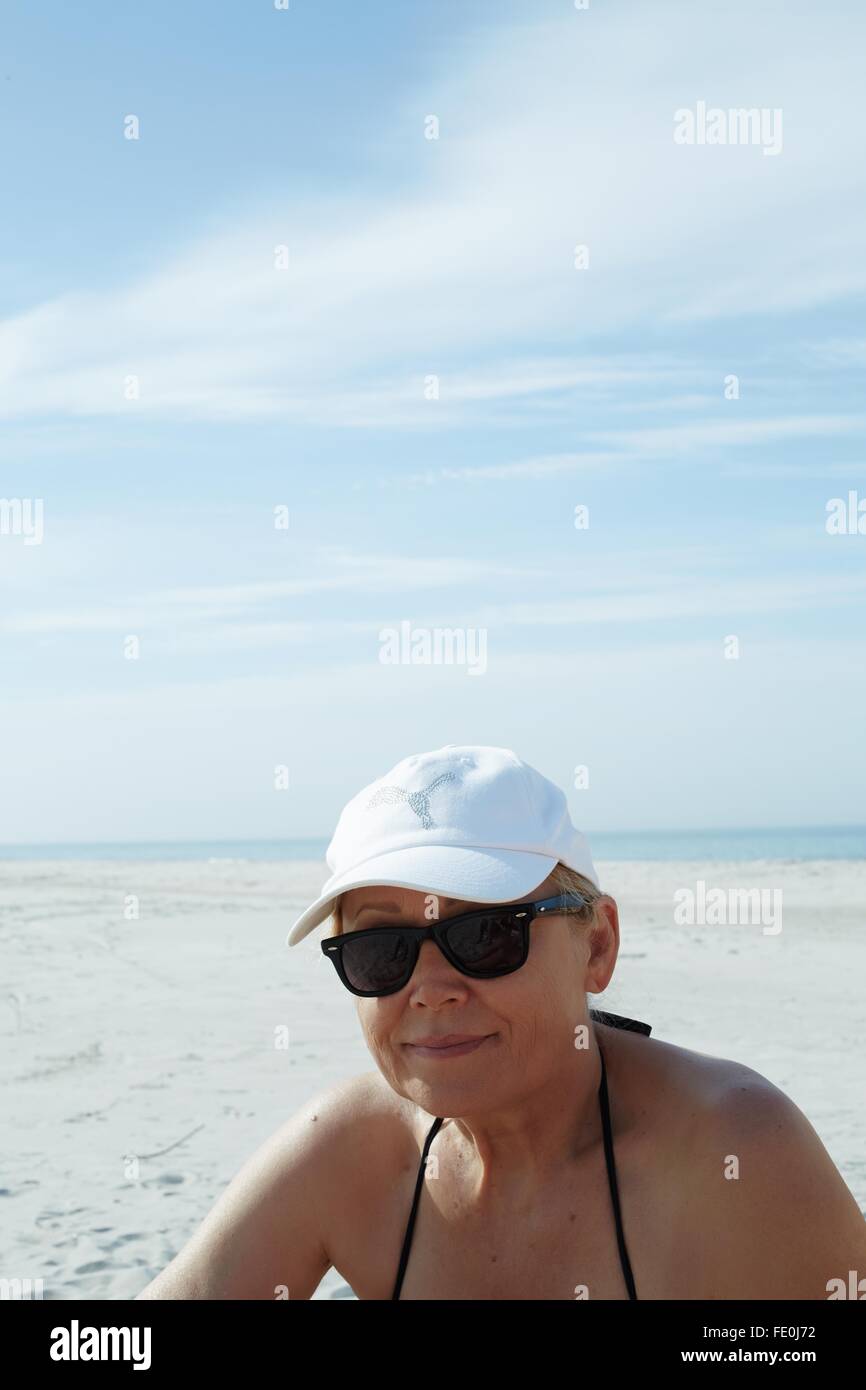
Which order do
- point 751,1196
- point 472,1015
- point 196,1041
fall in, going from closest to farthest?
1. point 751,1196
2. point 472,1015
3. point 196,1041

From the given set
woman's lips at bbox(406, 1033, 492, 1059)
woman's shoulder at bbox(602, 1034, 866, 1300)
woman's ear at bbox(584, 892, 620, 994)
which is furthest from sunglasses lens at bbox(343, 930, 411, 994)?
woman's shoulder at bbox(602, 1034, 866, 1300)

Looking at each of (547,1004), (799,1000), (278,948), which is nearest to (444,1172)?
(547,1004)

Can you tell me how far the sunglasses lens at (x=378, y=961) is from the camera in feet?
7.23

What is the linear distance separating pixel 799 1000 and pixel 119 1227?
6.39 m

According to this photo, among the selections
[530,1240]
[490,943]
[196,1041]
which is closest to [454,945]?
[490,943]

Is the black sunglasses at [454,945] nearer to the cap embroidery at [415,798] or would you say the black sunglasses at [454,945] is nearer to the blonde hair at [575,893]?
the blonde hair at [575,893]

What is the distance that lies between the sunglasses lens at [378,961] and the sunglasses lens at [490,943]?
9cm

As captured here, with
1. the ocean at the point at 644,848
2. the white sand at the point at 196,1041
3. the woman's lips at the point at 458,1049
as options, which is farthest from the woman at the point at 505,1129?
the ocean at the point at 644,848

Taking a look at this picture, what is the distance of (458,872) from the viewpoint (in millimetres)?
2139

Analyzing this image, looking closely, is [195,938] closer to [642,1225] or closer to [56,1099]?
[56,1099]

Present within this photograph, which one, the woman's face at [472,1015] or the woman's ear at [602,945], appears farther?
the woman's ear at [602,945]

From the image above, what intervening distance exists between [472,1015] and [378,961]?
0.58ft

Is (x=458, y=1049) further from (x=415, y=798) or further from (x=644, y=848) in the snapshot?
(x=644, y=848)
